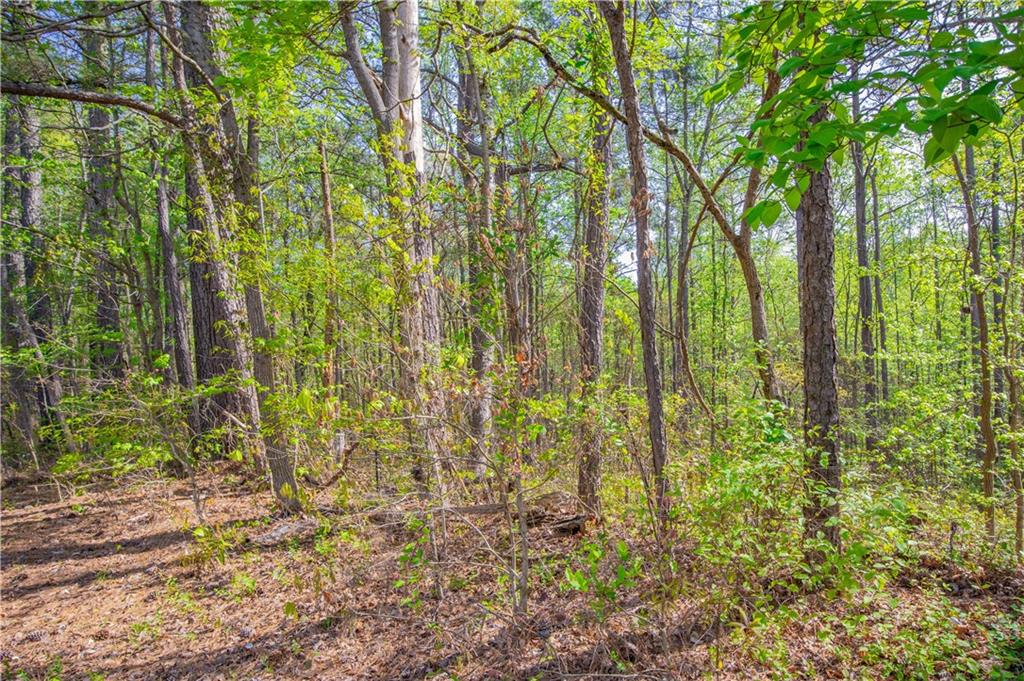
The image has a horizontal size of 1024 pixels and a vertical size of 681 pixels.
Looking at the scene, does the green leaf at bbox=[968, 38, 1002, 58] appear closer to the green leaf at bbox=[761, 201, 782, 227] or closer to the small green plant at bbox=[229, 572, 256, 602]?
the green leaf at bbox=[761, 201, 782, 227]

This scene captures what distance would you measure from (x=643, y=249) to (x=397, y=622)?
3.38m

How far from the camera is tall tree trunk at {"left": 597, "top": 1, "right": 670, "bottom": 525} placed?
3.16 meters

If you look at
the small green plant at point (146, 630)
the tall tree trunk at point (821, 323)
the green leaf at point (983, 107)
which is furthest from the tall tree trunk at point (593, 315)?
the small green plant at point (146, 630)

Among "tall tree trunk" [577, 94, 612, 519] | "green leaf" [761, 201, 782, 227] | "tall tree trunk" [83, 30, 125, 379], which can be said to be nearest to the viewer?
"green leaf" [761, 201, 782, 227]

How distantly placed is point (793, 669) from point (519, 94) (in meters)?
4.87

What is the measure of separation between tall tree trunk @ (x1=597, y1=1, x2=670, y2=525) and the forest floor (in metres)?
0.90

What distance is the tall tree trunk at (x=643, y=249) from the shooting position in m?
3.16

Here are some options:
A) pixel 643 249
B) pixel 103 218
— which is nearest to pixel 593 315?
pixel 643 249

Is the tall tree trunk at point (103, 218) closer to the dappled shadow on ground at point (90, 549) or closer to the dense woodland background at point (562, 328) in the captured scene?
the dense woodland background at point (562, 328)

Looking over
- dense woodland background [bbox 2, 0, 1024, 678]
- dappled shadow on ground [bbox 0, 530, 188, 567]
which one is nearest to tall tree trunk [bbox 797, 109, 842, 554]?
dense woodland background [bbox 2, 0, 1024, 678]

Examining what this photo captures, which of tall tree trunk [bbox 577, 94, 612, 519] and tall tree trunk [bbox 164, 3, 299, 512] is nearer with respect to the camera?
tall tree trunk [bbox 577, 94, 612, 519]

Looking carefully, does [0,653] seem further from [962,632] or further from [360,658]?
Result: [962,632]

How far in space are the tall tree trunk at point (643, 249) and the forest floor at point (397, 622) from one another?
90cm

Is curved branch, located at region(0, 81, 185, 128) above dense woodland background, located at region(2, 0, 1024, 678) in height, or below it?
above
